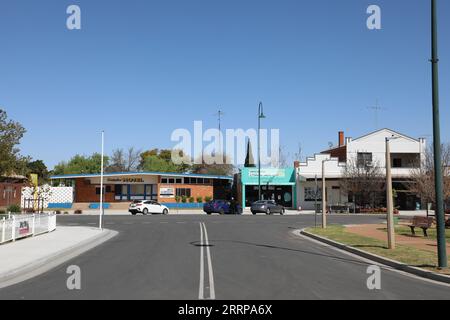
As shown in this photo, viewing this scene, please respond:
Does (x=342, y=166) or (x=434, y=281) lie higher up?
(x=342, y=166)

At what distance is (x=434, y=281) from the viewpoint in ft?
37.1

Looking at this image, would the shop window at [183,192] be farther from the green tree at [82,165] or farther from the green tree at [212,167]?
the green tree at [82,165]

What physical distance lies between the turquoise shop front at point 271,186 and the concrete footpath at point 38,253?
1481 inches

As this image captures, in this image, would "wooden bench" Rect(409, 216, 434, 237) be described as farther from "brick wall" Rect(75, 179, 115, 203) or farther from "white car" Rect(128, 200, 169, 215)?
"brick wall" Rect(75, 179, 115, 203)

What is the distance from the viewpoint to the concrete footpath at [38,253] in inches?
475

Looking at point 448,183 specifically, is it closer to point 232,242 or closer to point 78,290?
point 232,242

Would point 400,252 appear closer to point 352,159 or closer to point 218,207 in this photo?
point 218,207

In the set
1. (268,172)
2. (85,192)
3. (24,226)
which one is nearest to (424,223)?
(24,226)

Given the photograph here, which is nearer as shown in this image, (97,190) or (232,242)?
(232,242)

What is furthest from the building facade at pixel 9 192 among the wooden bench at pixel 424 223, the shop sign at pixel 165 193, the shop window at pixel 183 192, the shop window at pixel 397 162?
the shop window at pixel 397 162

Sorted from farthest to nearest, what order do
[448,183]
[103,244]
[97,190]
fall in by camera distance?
[97,190] < [448,183] < [103,244]

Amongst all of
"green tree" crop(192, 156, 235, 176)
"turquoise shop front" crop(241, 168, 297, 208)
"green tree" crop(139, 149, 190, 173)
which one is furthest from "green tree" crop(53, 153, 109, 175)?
"turquoise shop front" crop(241, 168, 297, 208)
